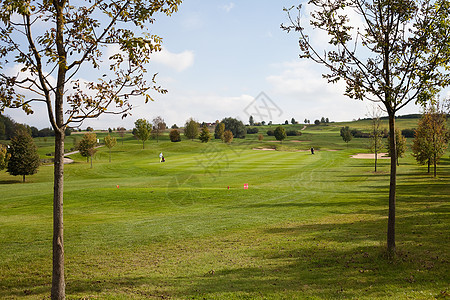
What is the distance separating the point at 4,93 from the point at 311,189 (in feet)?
82.9

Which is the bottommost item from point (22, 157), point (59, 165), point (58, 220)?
point (22, 157)

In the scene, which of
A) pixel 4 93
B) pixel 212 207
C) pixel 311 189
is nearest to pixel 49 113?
pixel 4 93

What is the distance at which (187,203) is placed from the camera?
908 inches

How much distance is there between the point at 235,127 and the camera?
12912cm

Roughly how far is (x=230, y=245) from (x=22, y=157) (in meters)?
45.6

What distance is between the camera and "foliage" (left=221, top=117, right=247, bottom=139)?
129 m

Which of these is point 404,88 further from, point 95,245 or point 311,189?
point 311,189

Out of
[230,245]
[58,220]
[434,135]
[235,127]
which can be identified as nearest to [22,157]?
[230,245]

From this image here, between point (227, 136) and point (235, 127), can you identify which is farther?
point (235, 127)

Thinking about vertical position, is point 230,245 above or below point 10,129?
below

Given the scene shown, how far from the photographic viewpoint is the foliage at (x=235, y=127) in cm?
12925

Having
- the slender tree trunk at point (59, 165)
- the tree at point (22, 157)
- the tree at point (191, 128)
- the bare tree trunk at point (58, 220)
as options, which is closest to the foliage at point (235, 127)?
the tree at point (191, 128)

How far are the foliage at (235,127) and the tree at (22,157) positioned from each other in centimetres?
8610

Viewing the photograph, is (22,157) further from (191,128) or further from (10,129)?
(10,129)
